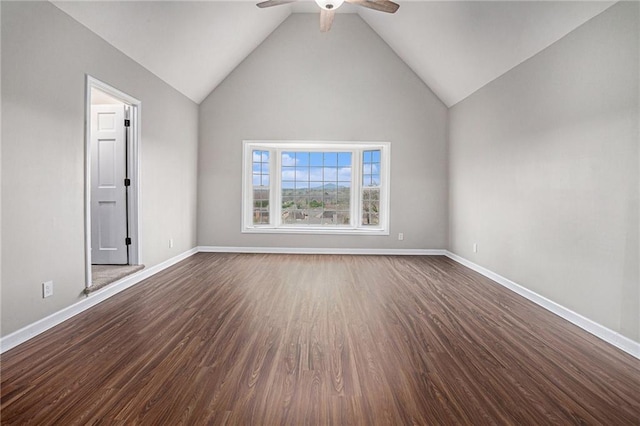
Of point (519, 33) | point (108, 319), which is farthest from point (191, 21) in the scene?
point (519, 33)

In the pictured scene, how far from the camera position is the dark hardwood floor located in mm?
1645

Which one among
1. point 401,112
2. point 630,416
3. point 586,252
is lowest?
point 630,416

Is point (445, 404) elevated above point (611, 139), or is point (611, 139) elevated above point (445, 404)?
point (611, 139)

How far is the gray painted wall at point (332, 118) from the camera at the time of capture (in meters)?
5.79

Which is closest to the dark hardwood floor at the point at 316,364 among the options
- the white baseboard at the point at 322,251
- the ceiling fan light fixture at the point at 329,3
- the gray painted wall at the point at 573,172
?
the gray painted wall at the point at 573,172

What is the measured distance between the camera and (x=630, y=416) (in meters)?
1.65

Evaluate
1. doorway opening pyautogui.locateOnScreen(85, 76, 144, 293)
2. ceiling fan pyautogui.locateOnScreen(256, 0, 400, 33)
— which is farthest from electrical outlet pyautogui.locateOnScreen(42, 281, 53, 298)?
ceiling fan pyautogui.locateOnScreen(256, 0, 400, 33)

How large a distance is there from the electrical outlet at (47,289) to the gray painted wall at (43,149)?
40 millimetres

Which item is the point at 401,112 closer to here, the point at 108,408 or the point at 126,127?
the point at 126,127

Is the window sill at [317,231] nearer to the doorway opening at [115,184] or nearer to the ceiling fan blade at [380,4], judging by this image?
the doorway opening at [115,184]

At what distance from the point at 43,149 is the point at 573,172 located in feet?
14.9

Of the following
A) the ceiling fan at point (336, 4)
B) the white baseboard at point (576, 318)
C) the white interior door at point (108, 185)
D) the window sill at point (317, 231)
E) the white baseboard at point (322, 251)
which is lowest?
the white baseboard at point (576, 318)

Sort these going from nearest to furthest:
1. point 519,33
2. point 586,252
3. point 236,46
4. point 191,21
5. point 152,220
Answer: point 586,252, point 519,33, point 191,21, point 152,220, point 236,46

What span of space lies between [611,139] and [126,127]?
16.3ft
